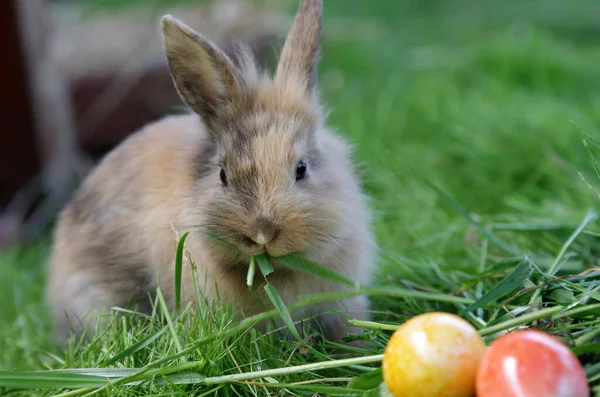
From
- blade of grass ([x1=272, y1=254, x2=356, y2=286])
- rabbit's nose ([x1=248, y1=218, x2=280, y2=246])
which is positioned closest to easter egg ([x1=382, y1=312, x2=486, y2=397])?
blade of grass ([x1=272, y1=254, x2=356, y2=286])

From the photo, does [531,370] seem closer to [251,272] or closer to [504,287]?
[504,287]

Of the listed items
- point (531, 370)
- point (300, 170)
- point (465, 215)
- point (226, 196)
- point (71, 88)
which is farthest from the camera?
point (71, 88)

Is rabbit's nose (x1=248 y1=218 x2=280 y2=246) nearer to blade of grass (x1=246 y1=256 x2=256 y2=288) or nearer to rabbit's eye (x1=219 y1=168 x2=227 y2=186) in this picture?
blade of grass (x1=246 y1=256 x2=256 y2=288)

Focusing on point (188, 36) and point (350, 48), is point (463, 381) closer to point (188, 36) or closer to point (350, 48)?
point (188, 36)

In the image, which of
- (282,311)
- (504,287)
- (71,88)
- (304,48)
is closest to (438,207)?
(304,48)

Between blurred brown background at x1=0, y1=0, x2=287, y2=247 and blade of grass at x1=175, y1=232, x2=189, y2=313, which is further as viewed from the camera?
blurred brown background at x1=0, y1=0, x2=287, y2=247

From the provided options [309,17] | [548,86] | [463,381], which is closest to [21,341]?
[309,17]

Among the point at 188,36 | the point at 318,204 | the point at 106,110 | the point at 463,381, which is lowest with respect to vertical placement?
the point at 106,110
